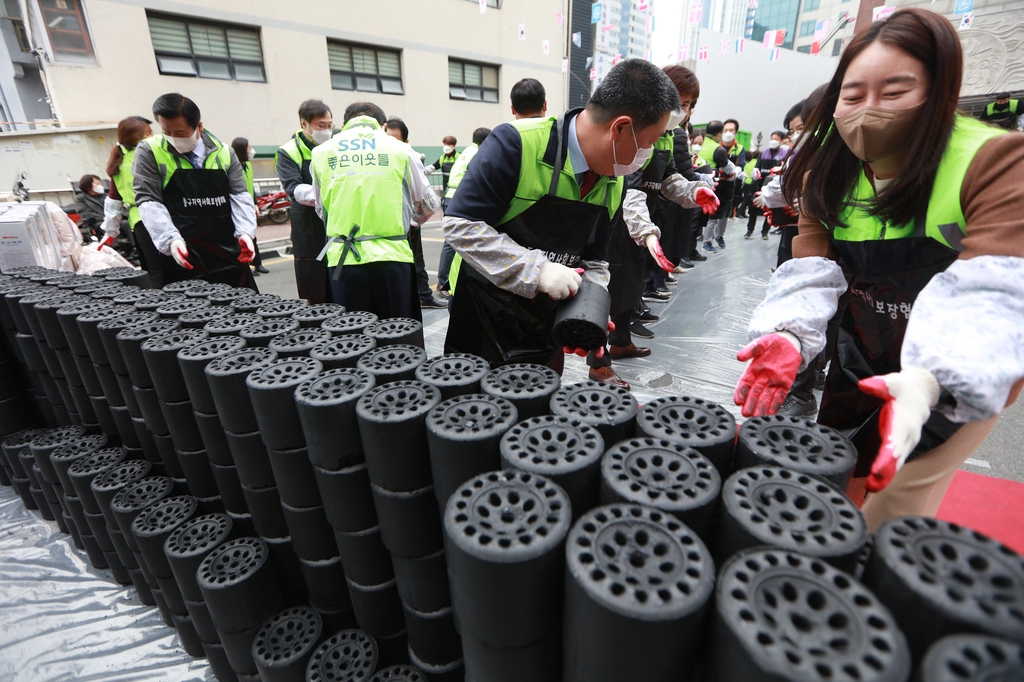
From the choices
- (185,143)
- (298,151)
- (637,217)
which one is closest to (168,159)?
(185,143)

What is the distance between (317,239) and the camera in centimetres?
427

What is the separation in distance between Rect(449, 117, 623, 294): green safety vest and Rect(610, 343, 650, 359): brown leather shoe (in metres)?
2.00

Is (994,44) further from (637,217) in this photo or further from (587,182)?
(587,182)

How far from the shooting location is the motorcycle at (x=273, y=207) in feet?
34.2

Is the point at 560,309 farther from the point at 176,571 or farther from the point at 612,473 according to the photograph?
the point at 176,571

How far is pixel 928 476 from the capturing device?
1.18m

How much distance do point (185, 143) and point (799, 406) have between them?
161 inches

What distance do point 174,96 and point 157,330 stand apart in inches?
80.3

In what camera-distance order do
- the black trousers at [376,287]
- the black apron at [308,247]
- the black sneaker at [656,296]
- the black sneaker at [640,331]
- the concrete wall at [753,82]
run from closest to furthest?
the black trousers at [376,287] → the black sneaker at [640,331] → the black apron at [308,247] → the black sneaker at [656,296] → the concrete wall at [753,82]

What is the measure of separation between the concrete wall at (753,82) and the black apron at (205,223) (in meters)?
17.0

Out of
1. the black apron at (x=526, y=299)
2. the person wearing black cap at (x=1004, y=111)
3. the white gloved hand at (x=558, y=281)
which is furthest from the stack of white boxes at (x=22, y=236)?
the person wearing black cap at (x=1004, y=111)

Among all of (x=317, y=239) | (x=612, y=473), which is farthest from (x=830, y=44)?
(x=612, y=473)

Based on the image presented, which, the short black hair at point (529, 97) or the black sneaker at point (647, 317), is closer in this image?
the short black hair at point (529, 97)

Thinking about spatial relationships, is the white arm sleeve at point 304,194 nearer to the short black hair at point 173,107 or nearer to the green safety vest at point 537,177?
the short black hair at point 173,107
